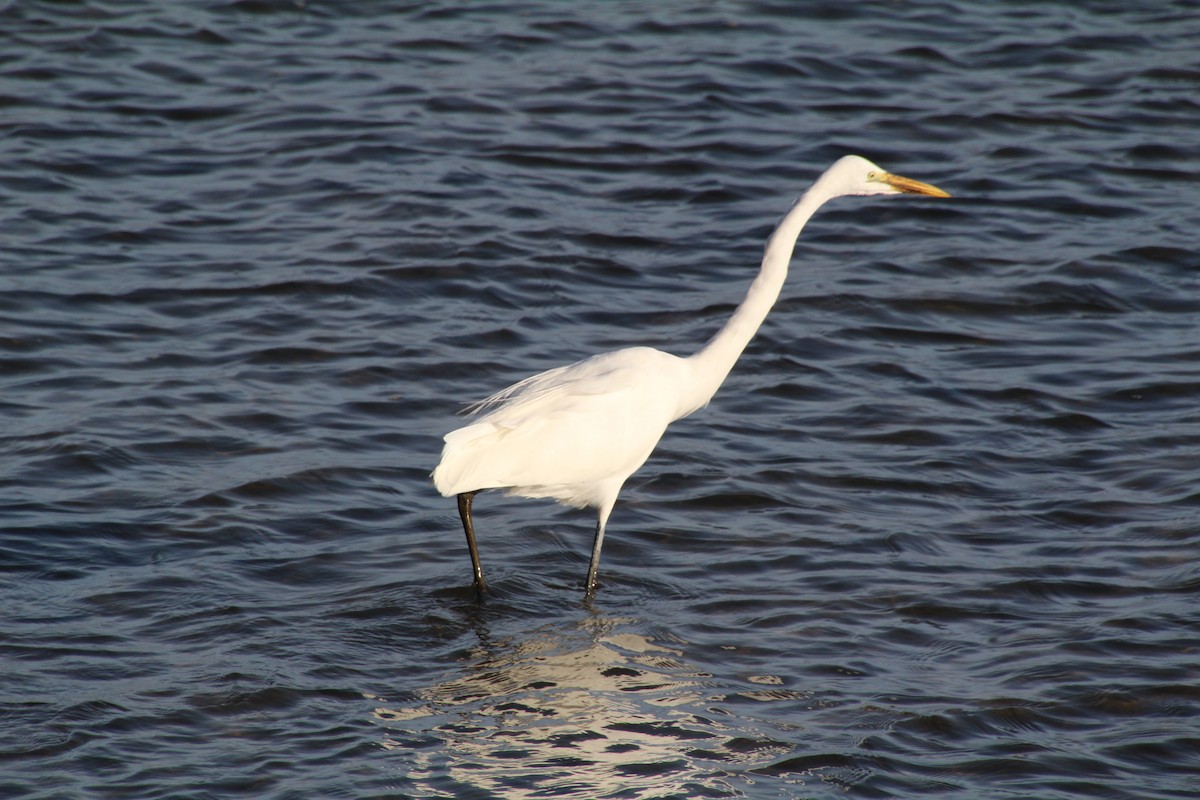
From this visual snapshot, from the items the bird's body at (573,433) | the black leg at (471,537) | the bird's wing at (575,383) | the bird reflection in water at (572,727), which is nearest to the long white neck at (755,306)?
the bird's body at (573,433)

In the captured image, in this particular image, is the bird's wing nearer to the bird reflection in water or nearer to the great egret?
the great egret

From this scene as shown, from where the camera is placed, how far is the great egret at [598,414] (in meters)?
5.80

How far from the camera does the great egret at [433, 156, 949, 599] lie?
580 cm

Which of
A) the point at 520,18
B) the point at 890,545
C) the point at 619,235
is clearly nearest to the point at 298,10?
the point at 520,18

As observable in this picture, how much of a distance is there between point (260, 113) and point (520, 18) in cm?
280

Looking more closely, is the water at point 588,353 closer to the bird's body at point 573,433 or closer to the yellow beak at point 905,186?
the bird's body at point 573,433

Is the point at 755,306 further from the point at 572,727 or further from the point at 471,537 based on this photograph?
the point at 572,727

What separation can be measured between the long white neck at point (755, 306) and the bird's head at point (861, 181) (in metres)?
0.05

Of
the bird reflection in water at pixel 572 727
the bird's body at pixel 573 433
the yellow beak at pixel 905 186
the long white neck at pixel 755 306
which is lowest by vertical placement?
the bird reflection in water at pixel 572 727

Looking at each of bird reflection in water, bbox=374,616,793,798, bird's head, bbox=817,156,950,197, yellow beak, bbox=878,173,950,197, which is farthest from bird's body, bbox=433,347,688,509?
yellow beak, bbox=878,173,950,197

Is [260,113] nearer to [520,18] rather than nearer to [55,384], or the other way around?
[520,18]

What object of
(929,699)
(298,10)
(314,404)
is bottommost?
(929,699)

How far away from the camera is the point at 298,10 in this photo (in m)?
13.0

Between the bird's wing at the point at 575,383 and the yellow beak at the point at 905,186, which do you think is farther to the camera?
the yellow beak at the point at 905,186
